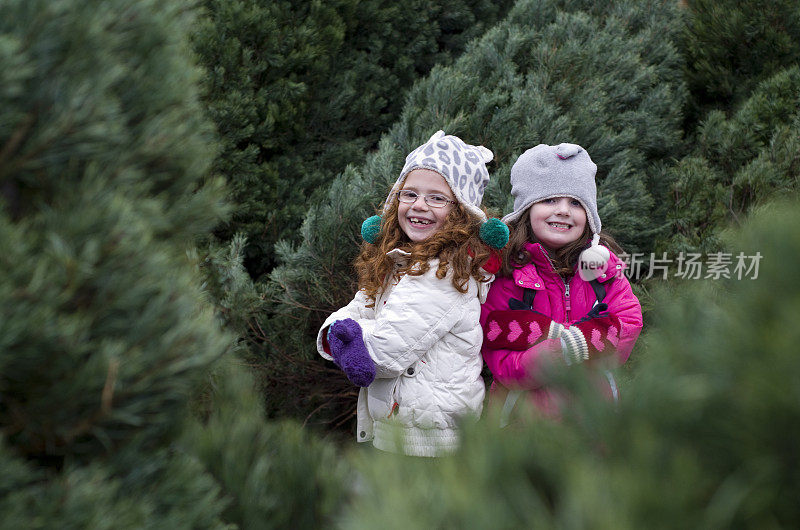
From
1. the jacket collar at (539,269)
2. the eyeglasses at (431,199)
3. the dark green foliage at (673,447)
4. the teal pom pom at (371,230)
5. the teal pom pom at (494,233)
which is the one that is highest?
the dark green foliage at (673,447)

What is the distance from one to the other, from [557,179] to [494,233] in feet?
1.37

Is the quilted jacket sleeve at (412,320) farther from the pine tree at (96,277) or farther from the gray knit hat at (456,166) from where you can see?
the pine tree at (96,277)

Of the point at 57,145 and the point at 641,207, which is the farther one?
the point at 641,207

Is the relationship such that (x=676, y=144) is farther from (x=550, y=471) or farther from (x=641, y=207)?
(x=550, y=471)

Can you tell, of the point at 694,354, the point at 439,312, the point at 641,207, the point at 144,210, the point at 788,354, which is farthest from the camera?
the point at 641,207

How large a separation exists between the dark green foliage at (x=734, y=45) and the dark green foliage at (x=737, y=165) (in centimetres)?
47

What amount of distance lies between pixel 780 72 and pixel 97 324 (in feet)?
19.6

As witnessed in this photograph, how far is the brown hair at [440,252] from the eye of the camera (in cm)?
280

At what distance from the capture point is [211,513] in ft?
A: 3.86

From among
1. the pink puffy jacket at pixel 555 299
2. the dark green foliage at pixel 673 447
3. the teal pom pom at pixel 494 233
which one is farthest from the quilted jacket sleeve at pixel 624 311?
the dark green foliage at pixel 673 447

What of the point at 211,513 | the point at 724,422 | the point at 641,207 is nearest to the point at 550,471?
the point at 724,422

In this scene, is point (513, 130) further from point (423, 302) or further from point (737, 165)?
point (737, 165)

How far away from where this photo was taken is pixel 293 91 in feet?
16.1

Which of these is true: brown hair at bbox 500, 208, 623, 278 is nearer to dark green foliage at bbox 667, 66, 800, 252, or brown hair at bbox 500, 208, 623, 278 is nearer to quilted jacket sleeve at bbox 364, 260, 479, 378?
quilted jacket sleeve at bbox 364, 260, 479, 378
